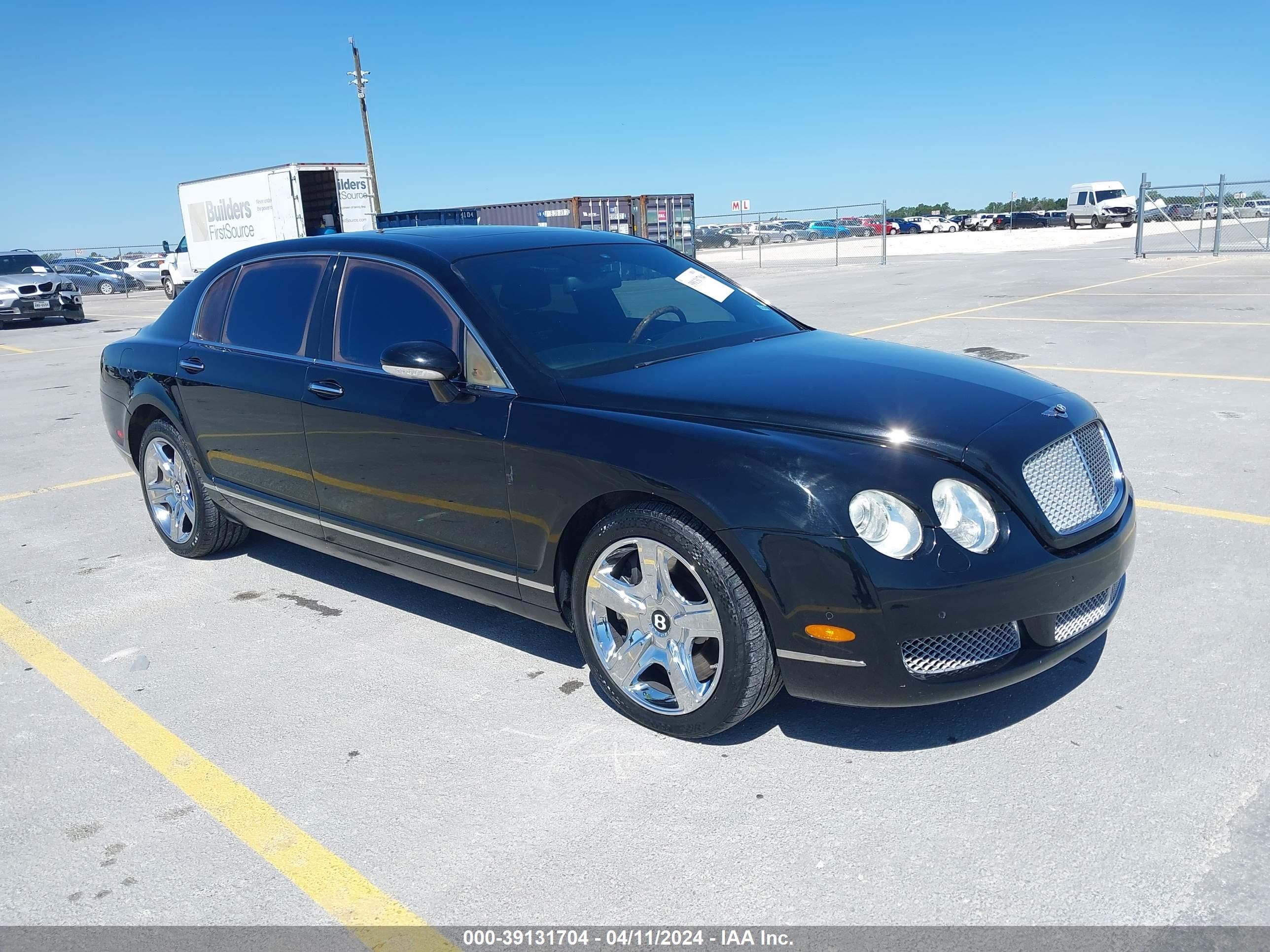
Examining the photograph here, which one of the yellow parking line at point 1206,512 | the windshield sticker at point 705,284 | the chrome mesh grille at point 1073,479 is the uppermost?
the windshield sticker at point 705,284

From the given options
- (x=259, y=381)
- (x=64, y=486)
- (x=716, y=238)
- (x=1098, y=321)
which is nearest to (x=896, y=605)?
(x=259, y=381)

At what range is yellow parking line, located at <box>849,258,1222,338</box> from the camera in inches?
531

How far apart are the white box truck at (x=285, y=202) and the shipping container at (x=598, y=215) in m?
1.71

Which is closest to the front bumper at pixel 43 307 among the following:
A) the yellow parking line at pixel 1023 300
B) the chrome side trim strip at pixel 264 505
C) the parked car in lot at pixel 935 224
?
the yellow parking line at pixel 1023 300

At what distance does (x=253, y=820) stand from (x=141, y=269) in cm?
4691

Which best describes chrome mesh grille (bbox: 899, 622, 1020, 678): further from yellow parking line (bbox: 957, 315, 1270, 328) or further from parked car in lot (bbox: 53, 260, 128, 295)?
parked car in lot (bbox: 53, 260, 128, 295)

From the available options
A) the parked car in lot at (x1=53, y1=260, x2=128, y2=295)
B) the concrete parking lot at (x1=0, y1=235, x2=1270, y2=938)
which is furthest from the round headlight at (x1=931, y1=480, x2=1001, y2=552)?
the parked car in lot at (x1=53, y1=260, x2=128, y2=295)

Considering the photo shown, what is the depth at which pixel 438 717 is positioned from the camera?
3541mm

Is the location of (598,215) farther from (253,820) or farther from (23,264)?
(253,820)

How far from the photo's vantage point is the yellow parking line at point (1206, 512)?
5.11 m

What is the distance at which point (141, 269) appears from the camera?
44031mm

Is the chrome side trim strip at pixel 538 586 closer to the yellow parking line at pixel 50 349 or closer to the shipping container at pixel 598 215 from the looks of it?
the yellow parking line at pixel 50 349

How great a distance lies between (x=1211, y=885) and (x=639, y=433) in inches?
76.7

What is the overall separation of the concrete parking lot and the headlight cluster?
0.72 metres
